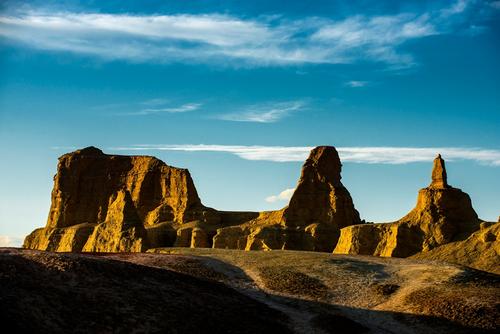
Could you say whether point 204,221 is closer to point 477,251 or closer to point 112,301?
point 477,251

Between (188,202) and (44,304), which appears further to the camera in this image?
(188,202)

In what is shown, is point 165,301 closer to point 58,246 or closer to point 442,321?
point 442,321

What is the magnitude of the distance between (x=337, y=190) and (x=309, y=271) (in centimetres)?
9453

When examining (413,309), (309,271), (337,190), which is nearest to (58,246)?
(337,190)

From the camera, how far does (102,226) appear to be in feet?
475

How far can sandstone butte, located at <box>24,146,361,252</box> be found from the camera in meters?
137

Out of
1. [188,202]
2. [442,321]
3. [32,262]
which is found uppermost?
[188,202]

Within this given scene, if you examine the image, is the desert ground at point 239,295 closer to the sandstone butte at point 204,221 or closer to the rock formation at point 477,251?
the rock formation at point 477,251

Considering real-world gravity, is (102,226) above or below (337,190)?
below

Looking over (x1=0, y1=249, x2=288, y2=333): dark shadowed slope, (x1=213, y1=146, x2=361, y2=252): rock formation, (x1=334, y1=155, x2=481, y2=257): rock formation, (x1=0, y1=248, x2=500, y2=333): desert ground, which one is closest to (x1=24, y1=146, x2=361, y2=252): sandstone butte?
(x1=213, y1=146, x2=361, y2=252): rock formation

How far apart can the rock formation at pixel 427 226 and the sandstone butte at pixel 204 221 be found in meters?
18.1

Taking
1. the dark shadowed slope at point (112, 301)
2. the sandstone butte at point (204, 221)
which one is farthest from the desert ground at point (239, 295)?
the sandstone butte at point (204, 221)

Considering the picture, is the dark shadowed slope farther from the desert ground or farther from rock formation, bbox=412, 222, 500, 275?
rock formation, bbox=412, 222, 500, 275

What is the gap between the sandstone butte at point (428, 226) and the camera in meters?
119
